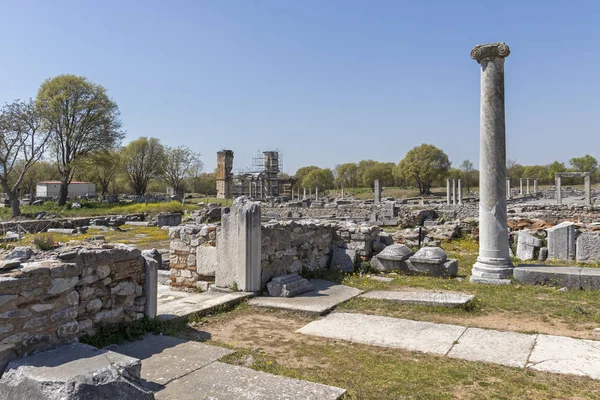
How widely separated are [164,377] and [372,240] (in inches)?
303

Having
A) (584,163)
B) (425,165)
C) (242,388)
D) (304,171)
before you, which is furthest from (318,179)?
(242,388)

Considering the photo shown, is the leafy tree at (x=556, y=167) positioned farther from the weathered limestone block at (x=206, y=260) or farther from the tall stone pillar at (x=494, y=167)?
the weathered limestone block at (x=206, y=260)

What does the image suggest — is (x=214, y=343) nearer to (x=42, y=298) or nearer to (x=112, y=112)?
(x=42, y=298)

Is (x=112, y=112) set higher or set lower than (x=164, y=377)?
higher

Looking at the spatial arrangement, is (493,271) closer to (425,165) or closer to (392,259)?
(392,259)

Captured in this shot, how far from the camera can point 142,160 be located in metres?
64.5

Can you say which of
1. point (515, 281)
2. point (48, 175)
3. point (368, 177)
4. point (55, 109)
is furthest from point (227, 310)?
point (368, 177)

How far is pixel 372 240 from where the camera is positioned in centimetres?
1137

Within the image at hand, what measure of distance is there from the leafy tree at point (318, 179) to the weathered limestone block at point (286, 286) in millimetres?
72041

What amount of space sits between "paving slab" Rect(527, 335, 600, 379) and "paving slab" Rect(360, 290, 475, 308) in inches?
60.6

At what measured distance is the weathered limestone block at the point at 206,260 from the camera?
8.47 metres

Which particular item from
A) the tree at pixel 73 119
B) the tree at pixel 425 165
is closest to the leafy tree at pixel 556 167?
the tree at pixel 425 165

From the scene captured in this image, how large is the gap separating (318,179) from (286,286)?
74.6m

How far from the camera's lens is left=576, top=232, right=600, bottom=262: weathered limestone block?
37.2 ft
